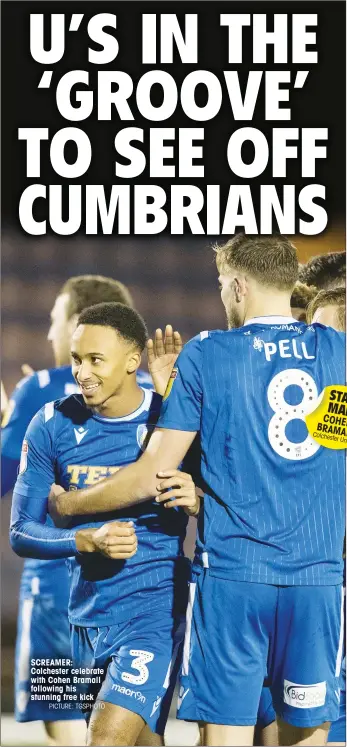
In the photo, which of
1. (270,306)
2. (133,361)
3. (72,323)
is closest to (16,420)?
(72,323)

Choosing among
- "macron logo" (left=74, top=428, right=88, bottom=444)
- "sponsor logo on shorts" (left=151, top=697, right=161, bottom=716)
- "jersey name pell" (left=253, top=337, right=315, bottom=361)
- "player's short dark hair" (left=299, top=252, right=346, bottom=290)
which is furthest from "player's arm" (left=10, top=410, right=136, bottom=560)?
"player's short dark hair" (left=299, top=252, right=346, bottom=290)

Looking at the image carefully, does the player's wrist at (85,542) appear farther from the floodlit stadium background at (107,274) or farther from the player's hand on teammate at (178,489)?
the floodlit stadium background at (107,274)

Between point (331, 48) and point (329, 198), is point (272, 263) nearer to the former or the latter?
point (329, 198)

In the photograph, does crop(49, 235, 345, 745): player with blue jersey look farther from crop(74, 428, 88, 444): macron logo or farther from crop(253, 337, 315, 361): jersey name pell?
crop(74, 428, 88, 444): macron logo

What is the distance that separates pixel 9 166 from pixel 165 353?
106cm

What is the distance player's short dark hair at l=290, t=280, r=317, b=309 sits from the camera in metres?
3.60

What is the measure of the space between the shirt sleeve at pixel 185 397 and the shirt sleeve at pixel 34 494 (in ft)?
1.83

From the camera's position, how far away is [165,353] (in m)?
3.55

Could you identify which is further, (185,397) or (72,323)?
(72,323)

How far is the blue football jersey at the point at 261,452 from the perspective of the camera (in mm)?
3135

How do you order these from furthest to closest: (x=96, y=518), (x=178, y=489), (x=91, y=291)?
(x=91, y=291)
(x=96, y=518)
(x=178, y=489)

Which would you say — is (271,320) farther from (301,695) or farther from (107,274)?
(301,695)

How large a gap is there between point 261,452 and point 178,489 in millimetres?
346

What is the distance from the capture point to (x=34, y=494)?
3459mm
